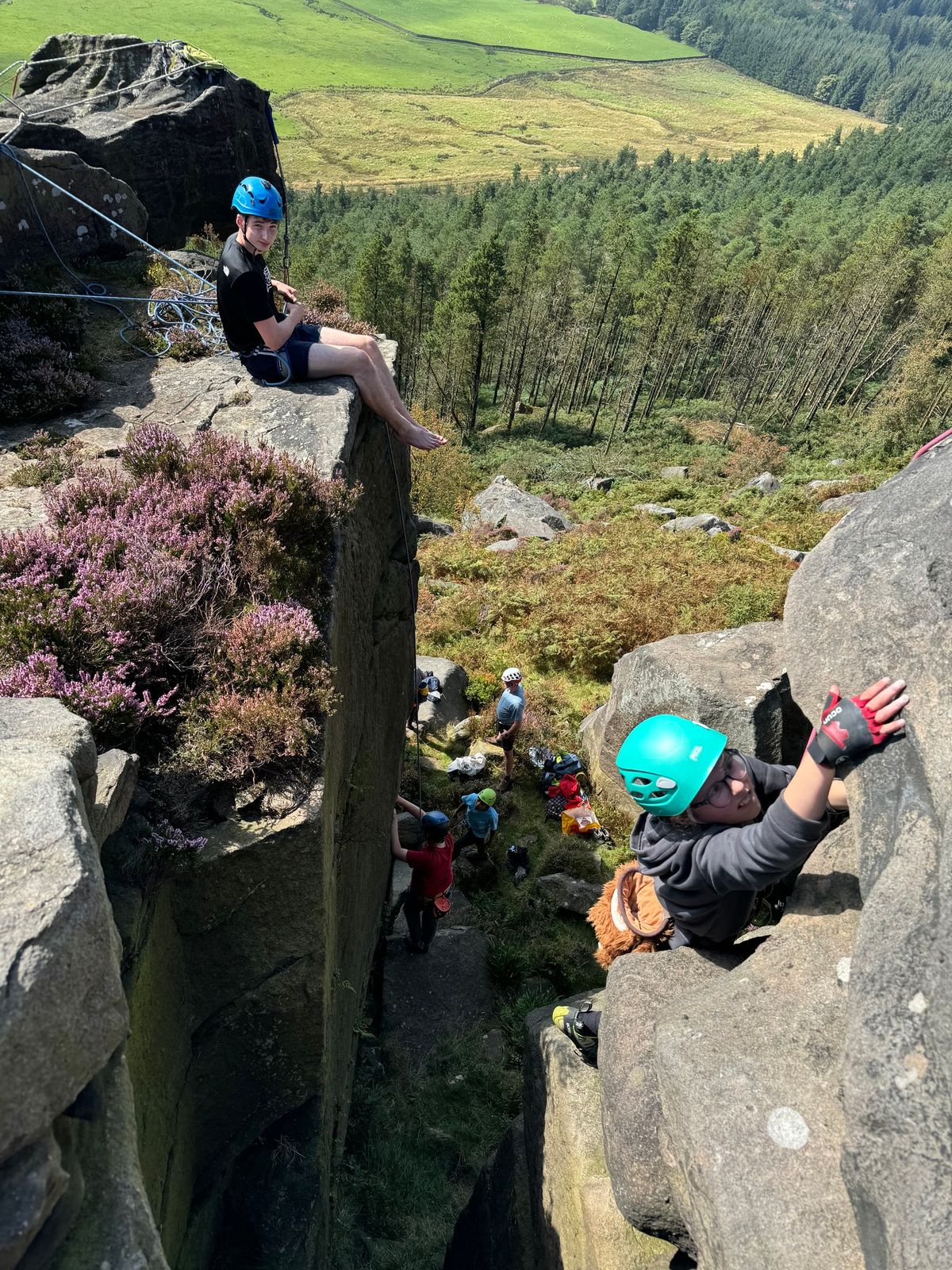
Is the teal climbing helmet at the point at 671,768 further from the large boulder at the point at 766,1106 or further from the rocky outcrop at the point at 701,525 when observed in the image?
the rocky outcrop at the point at 701,525

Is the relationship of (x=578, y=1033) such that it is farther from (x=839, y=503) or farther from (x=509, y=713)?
(x=839, y=503)

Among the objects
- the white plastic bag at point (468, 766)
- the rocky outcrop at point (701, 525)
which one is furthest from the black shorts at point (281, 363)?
the rocky outcrop at point (701, 525)

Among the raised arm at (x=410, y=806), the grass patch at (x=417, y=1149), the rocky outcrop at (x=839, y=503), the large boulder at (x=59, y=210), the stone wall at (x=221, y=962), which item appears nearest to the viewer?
the stone wall at (x=221, y=962)

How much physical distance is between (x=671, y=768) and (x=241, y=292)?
694 centimetres

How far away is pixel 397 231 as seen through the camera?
4899 inches

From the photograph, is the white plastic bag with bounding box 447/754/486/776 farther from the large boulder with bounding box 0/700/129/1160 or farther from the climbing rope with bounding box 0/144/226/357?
the large boulder with bounding box 0/700/129/1160

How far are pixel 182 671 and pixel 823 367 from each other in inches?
3354

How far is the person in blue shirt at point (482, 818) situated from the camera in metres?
13.3

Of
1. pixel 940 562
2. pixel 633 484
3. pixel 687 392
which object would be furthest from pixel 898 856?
pixel 687 392

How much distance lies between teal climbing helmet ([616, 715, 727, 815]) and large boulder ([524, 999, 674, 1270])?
3515 mm

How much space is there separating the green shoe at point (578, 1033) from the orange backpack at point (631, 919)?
0.91m

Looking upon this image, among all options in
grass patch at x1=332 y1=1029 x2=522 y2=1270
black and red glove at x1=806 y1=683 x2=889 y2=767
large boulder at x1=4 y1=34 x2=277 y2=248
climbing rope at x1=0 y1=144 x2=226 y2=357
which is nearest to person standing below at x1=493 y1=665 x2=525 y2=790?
grass patch at x1=332 y1=1029 x2=522 y2=1270

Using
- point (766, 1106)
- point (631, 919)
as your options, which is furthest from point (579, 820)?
point (766, 1106)

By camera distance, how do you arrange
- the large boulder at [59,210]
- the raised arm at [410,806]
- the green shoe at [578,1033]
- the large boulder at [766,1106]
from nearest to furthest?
1. the large boulder at [766,1106]
2. the green shoe at [578,1033]
3. the large boulder at [59,210]
4. the raised arm at [410,806]
